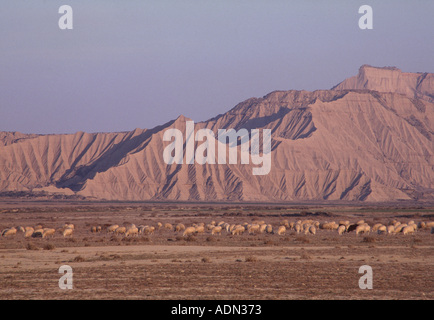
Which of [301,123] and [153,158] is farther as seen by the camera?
[301,123]

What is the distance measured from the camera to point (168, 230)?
156 feet

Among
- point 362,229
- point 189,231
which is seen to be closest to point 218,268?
point 189,231

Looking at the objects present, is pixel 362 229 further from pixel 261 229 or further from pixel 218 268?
pixel 218 268

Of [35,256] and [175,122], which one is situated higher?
[175,122]

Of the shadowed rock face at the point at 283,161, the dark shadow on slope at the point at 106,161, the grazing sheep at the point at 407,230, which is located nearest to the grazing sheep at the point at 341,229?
the grazing sheep at the point at 407,230

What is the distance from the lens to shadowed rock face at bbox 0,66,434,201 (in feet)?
452

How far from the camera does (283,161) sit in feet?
469

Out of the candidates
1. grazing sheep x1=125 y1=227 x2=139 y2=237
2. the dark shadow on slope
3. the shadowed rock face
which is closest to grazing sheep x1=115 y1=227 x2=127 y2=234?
grazing sheep x1=125 y1=227 x2=139 y2=237

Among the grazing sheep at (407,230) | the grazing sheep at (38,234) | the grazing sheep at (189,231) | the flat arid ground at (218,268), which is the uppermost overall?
the flat arid ground at (218,268)

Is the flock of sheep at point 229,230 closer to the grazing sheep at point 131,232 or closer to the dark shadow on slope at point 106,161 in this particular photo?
the grazing sheep at point 131,232

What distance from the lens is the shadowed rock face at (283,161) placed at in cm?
13788

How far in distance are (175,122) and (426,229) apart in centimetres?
11232
